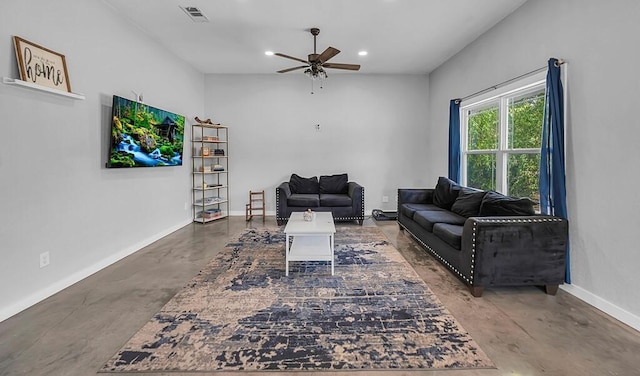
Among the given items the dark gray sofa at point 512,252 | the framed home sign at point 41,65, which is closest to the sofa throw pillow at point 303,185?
the dark gray sofa at point 512,252

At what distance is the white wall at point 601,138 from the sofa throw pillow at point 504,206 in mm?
340

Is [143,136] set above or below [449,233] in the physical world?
above

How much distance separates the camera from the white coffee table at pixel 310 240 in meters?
3.27

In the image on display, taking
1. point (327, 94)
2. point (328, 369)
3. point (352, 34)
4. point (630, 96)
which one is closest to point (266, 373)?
point (328, 369)

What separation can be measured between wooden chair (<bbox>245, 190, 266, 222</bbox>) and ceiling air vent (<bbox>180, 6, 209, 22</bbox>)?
3.38 m

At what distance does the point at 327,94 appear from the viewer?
22.1 feet

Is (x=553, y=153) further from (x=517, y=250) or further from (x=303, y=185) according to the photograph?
(x=303, y=185)

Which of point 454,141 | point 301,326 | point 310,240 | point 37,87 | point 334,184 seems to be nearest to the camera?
point 301,326

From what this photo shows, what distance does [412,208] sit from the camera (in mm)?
4746

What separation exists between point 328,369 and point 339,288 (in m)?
1.16

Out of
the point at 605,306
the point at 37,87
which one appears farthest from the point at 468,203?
the point at 37,87

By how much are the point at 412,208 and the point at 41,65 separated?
449cm

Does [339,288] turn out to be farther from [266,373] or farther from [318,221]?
[266,373]

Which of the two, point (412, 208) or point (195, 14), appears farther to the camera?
point (412, 208)
